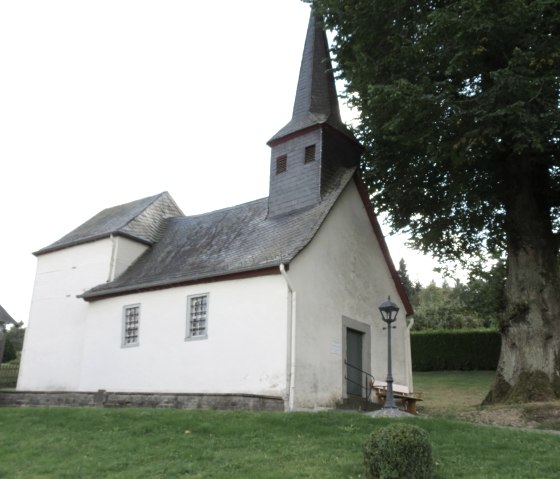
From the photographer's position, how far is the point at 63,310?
71.4 ft

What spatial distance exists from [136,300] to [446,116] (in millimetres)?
10625

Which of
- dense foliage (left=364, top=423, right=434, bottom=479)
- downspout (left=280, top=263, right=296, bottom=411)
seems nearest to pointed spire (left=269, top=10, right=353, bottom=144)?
downspout (left=280, top=263, right=296, bottom=411)

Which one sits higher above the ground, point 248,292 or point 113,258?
point 113,258

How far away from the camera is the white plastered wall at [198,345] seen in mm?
15258

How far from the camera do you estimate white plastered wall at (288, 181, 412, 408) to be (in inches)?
607

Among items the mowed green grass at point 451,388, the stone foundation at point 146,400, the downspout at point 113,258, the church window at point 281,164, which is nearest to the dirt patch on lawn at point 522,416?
the mowed green grass at point 451,388

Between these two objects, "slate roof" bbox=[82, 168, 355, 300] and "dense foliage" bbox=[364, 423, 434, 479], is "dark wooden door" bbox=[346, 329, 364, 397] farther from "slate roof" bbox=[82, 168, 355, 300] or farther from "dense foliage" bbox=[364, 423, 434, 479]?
"dense foliage" bbox=[364, 423, 434, 479]

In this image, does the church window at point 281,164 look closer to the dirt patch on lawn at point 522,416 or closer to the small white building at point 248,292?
the small white building at point 248,292

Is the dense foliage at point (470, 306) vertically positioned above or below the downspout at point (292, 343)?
above

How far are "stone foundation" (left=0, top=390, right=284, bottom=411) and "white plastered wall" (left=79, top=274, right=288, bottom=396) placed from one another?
107cm

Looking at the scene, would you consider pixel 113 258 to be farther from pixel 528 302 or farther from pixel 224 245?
pixel 528 302

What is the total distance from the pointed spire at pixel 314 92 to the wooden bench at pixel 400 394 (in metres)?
7.75

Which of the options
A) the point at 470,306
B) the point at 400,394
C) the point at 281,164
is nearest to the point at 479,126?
the point at 281,164

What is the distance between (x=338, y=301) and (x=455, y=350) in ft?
52.3
